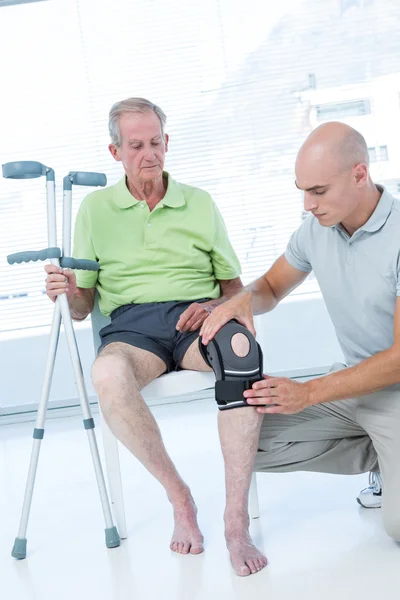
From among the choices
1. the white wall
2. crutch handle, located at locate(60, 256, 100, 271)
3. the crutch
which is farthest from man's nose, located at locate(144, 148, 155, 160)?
the white wall

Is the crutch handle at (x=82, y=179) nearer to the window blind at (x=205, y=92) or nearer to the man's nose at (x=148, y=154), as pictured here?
the man's nose at (x=148, y=154)

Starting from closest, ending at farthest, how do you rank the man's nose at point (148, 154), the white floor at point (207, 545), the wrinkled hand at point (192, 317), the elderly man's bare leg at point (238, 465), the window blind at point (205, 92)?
1. the white floor at point (207, 545)
2. the elderly man's bare leg at point (238, 465)
3. the wrinkled hand at point (192, 317)
4. the man's nose at point (148, 154)
5. the window blind at point (205, 92)

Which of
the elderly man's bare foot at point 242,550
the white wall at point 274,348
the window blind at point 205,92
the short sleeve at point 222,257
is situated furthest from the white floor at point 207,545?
the window blind at point 205,92

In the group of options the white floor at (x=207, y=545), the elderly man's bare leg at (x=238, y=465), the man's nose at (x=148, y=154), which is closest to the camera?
the white floor at (x=207, y=545)

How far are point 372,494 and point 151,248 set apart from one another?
103cm

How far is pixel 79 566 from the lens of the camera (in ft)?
7.80

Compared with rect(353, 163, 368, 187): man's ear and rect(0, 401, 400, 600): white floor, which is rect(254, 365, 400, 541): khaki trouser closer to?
rect(0, 401, 400, 600): white floor

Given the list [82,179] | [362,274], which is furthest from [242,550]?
[82,179]

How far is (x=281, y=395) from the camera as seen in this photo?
2.17 metres

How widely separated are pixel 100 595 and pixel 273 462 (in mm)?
620

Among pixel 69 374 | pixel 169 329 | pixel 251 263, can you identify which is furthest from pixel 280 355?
pixel 169 329

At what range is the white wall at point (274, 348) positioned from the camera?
4.95m

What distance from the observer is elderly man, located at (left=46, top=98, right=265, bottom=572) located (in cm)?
271

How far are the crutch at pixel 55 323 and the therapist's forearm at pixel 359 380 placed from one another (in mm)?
704
